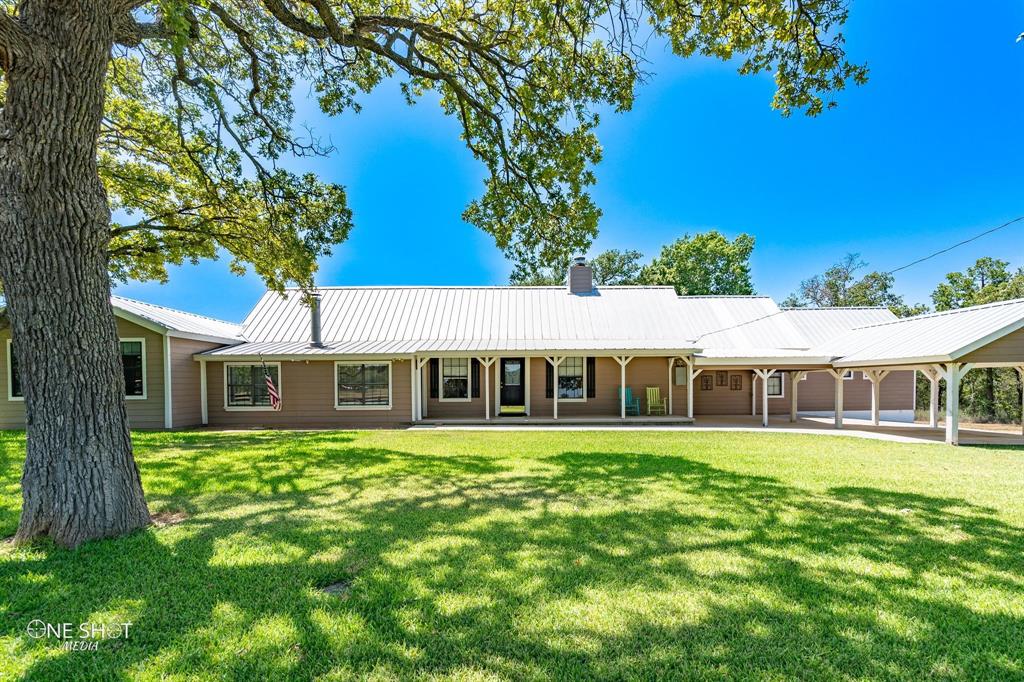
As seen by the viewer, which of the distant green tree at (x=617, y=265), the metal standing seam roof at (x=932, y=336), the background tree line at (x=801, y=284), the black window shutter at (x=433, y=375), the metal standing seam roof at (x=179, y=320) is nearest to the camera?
the metal standing seam roof at (x=932, y=336)

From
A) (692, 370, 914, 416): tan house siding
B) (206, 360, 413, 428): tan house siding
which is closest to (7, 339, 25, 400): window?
(206, 360, 413, 428): tan house siding

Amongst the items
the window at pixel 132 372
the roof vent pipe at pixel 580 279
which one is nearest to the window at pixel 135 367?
the window at pixel 132 372

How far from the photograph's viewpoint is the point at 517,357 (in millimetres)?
14914

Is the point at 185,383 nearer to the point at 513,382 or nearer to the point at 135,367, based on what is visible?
the point at 135,367

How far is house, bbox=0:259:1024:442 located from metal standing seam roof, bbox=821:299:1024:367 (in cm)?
6

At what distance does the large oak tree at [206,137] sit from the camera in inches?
151

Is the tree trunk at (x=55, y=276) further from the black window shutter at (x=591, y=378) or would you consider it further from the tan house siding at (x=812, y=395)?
the tan house siding at (x=812, y=395)

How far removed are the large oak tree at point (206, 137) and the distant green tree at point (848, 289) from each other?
34.0m

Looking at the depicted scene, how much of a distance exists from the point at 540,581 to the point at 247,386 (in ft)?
44.9

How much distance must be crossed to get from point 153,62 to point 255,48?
2.02 metres

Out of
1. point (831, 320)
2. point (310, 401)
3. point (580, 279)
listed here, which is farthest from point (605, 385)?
point (310, 401)

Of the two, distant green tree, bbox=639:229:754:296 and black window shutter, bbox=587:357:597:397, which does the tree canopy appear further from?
distant green tree, bbox=639:229:754:296

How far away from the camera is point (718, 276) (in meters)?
32.0

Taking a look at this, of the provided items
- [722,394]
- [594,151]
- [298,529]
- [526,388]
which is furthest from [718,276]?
[298,529]
